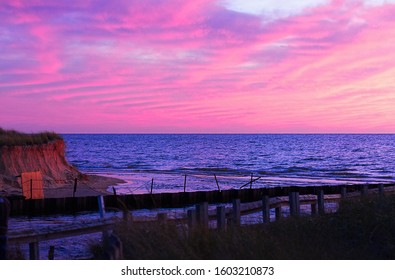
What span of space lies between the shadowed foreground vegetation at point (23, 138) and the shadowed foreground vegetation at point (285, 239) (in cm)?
2736

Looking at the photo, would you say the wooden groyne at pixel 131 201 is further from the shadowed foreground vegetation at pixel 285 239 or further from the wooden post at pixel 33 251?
the wooden post at pixel 33 251

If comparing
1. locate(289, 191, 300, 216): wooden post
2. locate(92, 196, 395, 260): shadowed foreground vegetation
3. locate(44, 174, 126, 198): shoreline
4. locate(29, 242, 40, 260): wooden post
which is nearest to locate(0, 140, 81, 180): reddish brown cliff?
locate(44, 174, 126, 198): shoreline

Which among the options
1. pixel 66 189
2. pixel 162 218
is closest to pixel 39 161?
pixel 66 189

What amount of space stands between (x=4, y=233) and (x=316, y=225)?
5462 millimetres

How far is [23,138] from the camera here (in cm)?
3778

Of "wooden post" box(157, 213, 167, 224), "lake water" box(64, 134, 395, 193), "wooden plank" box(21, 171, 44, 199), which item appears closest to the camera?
"wooden post" box(157, 213, 167, 224)

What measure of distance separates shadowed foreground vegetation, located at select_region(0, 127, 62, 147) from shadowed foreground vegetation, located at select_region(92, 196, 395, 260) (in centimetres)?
2736

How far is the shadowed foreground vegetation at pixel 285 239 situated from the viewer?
324 inches

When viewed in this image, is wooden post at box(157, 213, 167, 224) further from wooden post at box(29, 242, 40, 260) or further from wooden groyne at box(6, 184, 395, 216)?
wooden groyne at box(6, 184, 395, 216)

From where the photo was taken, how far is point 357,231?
10.0 meters

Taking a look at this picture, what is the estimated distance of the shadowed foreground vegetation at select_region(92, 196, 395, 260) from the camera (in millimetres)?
8242
